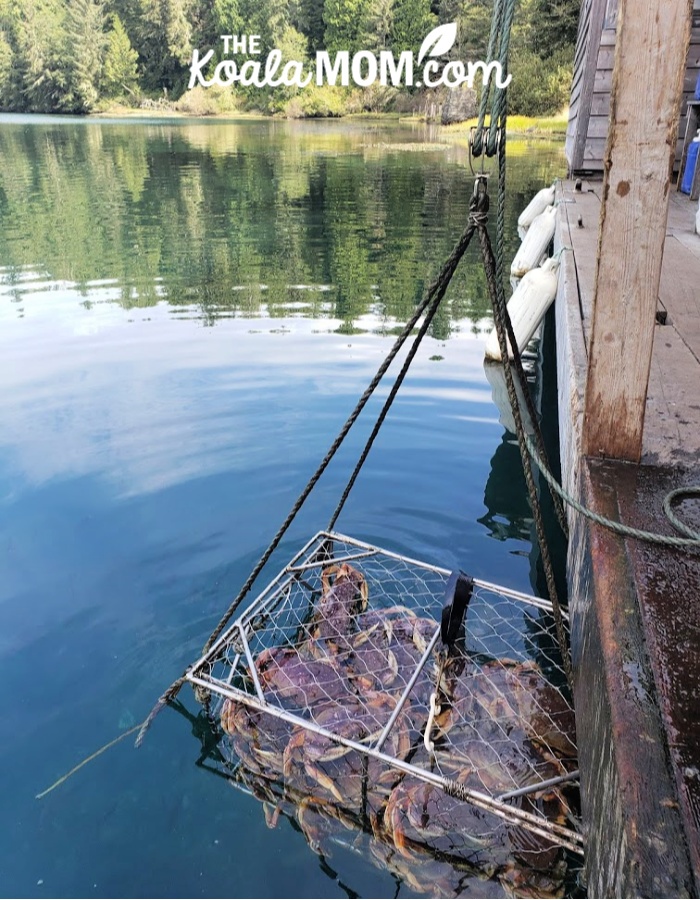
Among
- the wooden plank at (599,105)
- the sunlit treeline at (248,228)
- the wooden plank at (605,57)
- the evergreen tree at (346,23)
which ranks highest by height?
the evergreen tree at (346,23)

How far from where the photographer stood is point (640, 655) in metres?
1.85

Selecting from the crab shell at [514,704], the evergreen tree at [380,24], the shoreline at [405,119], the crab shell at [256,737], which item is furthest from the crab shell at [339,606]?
the evergreen tree at [380,24]

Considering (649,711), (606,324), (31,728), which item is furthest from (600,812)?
(31,728)

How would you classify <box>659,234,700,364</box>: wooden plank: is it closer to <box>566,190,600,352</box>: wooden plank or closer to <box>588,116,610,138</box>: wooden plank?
<box>566,190,600,352</box>: wooden plank

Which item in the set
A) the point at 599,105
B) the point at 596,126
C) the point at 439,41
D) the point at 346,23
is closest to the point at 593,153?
the point at 596,126

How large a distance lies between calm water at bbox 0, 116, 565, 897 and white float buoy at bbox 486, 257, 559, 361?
2.59 feet

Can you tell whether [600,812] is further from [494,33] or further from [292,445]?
[292,445]

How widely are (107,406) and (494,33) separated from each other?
5.76 metres

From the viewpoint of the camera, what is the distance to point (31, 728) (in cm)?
354

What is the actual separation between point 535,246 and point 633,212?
8.98 metres

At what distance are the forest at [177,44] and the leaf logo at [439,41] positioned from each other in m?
0.80

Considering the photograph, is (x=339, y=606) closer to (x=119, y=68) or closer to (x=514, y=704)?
(x=514, y=704)

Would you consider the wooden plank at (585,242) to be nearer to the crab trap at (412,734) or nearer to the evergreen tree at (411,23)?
the crab trap at (412,734)

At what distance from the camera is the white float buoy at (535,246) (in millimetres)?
10578
